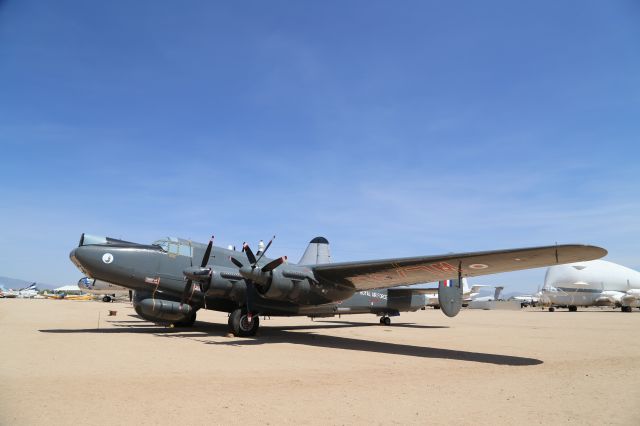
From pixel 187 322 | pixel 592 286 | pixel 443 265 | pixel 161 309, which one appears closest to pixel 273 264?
pixel 161 309

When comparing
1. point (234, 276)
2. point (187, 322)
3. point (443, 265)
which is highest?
point (443, 265)

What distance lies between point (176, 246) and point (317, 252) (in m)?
8.27

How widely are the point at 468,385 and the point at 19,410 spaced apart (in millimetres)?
7214

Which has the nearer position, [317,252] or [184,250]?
[184,250]

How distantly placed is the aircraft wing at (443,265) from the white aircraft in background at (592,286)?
33.8 metres

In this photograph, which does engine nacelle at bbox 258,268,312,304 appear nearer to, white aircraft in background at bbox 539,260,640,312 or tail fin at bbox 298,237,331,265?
tail fin at bbox 298,237,331,265

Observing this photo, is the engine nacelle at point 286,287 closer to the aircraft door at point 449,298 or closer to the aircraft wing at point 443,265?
the aircraft wing at point 443,265

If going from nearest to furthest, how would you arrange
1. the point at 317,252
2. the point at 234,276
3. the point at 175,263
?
the point at 234,276 → the point at 175,263 → the point at 317,252

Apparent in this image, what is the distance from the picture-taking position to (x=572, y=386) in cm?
796

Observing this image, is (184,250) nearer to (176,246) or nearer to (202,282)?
(176,246)

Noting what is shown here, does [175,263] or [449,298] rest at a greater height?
[175,263]

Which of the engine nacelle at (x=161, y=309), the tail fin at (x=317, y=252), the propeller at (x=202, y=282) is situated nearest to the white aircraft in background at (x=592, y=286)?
the tail fin at (x=317, y=252)

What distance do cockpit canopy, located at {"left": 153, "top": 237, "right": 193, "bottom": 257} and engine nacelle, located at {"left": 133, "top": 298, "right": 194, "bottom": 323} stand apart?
2.03 meters

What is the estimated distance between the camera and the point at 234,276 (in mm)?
15922
